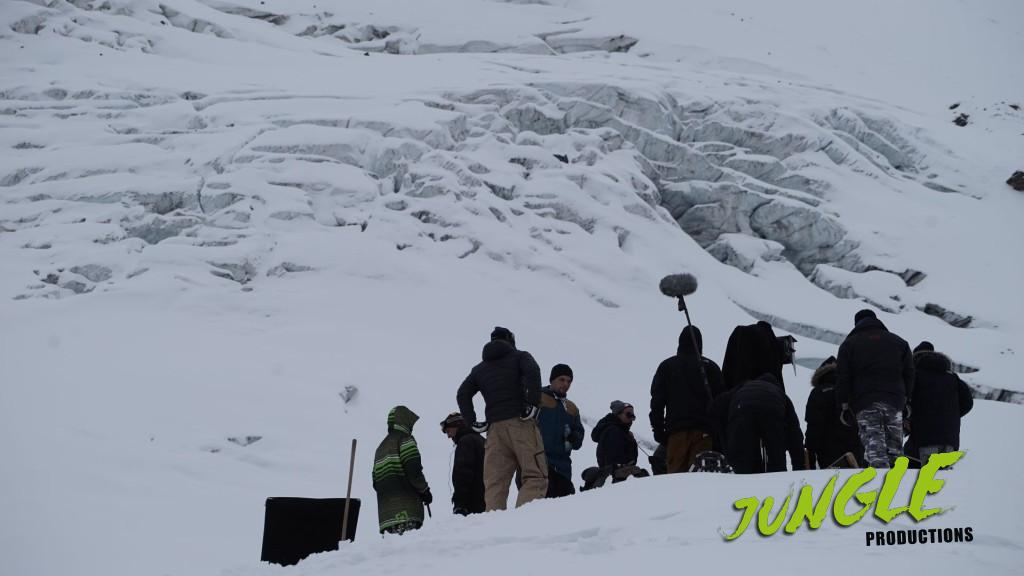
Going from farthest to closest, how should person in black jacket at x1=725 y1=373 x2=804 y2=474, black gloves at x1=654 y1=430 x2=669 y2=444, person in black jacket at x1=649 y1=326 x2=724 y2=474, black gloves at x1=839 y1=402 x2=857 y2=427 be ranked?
black gloves at x1=654 y1=430 x2=669 y2=444 < person in black jacket at x1=649 y1=326 x2=724 y2=474 < black gloves at x1=839 y1=402 x2=857 y2=427 < person in black jacket at x1=725 y1=373 x2=804 y2=474

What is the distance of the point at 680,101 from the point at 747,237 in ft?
22.9

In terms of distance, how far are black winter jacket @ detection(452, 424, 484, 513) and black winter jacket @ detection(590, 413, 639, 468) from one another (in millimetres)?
1110

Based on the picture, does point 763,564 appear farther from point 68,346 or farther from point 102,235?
point 102,235

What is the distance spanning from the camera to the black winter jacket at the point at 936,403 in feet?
28.3

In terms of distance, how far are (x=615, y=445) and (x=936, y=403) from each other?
2.85 metres

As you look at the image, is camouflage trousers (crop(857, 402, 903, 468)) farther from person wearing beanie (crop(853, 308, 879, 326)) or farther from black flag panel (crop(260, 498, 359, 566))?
black flag panel (crop(260, 498, 359, 566))

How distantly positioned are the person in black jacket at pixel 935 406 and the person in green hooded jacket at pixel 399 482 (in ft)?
14.3

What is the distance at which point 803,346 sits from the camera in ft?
75.1

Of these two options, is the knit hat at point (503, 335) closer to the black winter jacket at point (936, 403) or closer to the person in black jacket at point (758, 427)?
the person in black jacket at point (758, 427)

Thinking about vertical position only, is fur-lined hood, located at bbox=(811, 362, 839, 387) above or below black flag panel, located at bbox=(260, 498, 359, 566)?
above

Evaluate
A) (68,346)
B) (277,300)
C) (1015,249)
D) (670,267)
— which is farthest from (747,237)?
(68,346)

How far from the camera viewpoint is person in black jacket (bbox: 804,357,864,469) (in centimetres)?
862

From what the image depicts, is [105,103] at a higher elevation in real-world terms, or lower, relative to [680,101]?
lower

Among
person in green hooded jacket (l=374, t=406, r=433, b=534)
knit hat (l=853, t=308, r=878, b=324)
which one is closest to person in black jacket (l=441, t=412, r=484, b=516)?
person in green hooded jacket (l=374, t=406, r=433, b=534)
